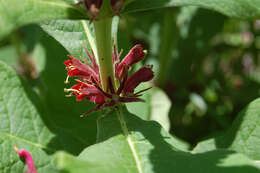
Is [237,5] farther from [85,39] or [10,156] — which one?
[10,156]

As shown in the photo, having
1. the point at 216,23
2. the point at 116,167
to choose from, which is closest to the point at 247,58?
the point at 216,23

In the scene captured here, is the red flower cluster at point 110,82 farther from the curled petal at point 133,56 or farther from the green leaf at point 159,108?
the green leaf at point 159,108

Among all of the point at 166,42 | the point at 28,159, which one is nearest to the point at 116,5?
the point at 28,159

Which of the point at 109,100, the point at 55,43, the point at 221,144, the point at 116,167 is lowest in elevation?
the point at 221,144

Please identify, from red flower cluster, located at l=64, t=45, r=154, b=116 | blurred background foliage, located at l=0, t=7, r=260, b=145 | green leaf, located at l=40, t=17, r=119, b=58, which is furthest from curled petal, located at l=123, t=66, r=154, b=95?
blurred background foliage, located at l=0, t=7, r=260, b=145

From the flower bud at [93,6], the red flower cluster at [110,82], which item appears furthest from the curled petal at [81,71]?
the flower bud at [93,6]

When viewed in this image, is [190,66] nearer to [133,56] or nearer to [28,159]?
[133,56]
